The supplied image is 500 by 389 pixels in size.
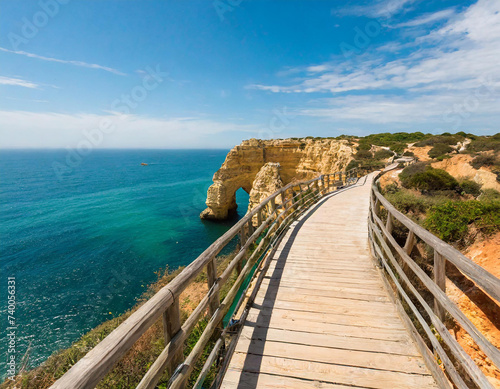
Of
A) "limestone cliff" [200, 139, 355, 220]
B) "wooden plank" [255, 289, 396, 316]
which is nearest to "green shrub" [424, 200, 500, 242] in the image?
"wooden plank" [255, 289, 396, 316]

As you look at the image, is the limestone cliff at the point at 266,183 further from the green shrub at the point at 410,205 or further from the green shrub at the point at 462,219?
the green shrub at the point at 462,219

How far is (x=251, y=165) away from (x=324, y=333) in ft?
99.7

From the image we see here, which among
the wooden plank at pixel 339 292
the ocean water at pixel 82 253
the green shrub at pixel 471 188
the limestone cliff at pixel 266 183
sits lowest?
the ocean water at pixel 82 253

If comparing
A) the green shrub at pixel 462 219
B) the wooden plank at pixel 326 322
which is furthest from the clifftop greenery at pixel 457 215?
the wooden plank at pixel 326 322

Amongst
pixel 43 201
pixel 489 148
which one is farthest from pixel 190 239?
pixel 43 201

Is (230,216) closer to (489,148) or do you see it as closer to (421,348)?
(489,148)

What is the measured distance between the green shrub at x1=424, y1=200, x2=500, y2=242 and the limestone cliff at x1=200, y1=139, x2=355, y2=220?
22.5 meters

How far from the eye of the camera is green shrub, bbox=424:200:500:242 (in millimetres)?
5980

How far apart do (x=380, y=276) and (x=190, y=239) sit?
22.1 meters

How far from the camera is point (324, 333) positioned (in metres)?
3.06

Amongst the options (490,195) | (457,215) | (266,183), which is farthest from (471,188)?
(266,183)

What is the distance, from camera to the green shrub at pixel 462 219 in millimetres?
5980

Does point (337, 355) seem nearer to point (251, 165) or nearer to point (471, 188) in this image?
point (471, 188)

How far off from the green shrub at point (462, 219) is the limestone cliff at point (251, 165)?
2254cm
